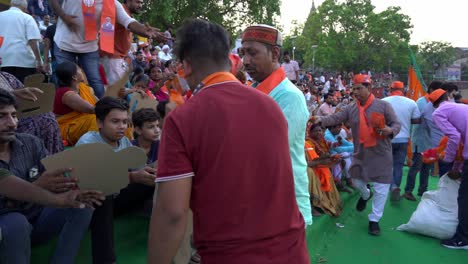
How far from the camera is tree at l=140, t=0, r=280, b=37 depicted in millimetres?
19172

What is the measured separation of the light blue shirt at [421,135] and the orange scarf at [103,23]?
16.5ft

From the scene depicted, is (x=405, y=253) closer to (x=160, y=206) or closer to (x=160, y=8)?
(x=160, y=206)

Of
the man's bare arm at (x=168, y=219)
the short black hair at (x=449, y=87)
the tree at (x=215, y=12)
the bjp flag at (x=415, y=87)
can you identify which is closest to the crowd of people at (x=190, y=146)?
the man's bare arm at (x=168, y=219)

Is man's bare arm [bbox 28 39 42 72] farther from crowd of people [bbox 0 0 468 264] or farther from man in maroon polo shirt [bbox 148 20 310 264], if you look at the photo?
man in maroon polo shirt [bbox 148 20 310 264]

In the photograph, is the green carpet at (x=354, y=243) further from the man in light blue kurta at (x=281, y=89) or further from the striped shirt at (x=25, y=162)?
the man in light blue kurta at (x=281, y=89)

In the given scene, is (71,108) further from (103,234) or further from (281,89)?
(281,89)

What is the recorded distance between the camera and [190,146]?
1375mm

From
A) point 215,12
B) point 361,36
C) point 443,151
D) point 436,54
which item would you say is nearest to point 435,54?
point 436,54

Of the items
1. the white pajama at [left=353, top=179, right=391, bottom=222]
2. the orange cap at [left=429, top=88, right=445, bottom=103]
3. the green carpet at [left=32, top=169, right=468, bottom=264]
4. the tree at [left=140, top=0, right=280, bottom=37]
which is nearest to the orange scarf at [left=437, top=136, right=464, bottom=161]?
the white pajama at [left=353, top=179, right=391, bottom=222]

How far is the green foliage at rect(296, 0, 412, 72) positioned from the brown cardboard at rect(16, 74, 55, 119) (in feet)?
143

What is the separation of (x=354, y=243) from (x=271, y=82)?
3084 mm

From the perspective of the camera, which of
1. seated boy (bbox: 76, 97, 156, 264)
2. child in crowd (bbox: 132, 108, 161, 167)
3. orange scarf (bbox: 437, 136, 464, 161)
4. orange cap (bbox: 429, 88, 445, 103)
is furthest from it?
orange cap (bbox: 429, 88, 445, 103)

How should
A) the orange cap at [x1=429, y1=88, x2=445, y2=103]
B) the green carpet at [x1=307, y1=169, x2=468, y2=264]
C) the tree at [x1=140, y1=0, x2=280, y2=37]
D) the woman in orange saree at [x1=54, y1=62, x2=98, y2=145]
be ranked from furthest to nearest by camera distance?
the tree at [x1=140, y1=0, x2=280, y2=37] < the orange cap at [x1=429, y1=88, x2=445, y2=103] < the green carpet at [x1=307, y1=169, x2=468, y2=264] < the woman in orange saree at [x1=54, y1=62, x2=98, y2=145]

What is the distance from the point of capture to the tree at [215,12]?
19.2 m
